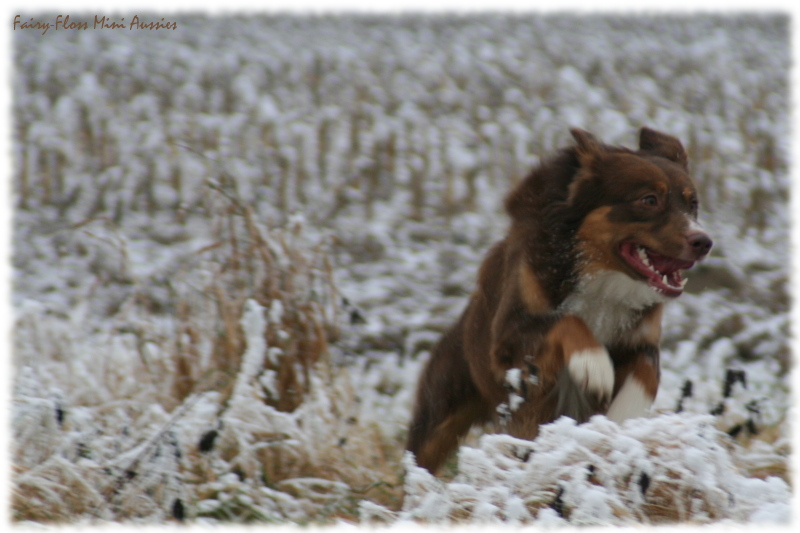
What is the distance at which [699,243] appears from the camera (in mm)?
3133

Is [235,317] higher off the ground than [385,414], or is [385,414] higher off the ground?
[235,317]

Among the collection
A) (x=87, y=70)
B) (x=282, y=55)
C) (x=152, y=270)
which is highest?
(x=282, y=55)

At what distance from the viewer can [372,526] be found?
327cm

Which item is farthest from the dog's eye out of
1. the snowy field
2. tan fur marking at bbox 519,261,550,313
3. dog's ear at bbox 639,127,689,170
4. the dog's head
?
the snowy field

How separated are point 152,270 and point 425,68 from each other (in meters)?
5.30

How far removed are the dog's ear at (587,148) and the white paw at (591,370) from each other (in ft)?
2.48

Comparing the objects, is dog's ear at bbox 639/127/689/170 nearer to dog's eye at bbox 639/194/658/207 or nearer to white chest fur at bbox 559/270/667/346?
dog's eye at bbox 639/194/658/207

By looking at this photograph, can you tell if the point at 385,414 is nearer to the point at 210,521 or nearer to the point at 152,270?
the point at 210,521

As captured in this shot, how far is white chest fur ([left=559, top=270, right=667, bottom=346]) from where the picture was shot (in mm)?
3344

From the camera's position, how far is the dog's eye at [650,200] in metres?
3.25

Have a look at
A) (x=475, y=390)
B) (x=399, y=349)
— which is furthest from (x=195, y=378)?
(x=399, y=349)

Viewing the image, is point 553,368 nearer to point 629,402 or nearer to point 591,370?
point 591,370

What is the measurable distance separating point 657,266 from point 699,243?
224mm

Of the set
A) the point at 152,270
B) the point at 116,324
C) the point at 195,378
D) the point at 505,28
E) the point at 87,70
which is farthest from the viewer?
the point at 505,28
